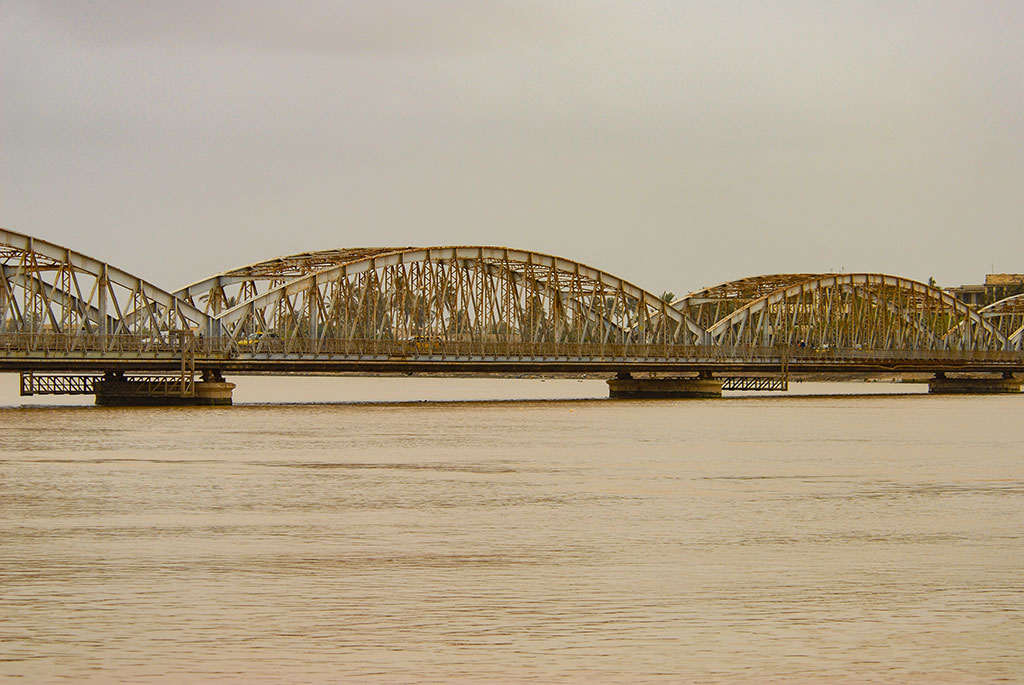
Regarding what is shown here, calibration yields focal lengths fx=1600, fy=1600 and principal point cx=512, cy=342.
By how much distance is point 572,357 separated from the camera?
125m

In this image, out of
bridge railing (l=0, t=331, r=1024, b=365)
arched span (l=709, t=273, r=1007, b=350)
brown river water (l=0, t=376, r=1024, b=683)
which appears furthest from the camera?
arched span (l=709, t=273, r=1007, b=350)

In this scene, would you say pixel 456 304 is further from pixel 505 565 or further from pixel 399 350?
pixel 505 565

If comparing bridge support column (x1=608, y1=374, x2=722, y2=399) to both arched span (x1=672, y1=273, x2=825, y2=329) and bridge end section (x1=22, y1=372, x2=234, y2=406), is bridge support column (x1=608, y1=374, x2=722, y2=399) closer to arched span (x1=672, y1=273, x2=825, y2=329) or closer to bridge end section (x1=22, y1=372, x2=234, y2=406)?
arched span (x1=672, y1=273, x2=825, y2=329)

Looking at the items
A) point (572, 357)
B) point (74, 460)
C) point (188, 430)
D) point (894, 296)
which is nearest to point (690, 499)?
point (74, 460)

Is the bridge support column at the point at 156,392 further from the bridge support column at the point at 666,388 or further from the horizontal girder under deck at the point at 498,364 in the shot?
the bridge support column at the point at 666,388

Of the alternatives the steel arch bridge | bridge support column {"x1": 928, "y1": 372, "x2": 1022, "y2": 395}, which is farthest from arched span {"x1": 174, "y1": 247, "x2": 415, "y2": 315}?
bridge support column {"x1": 928, "y1": 372, "x2": 1022, "y2": 395}

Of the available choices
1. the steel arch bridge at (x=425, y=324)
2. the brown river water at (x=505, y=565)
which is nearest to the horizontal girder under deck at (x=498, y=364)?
the steel arch bridge at (x=425, y=324)

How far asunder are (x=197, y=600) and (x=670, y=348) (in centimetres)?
11329

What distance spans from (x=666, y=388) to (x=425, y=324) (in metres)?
24.8

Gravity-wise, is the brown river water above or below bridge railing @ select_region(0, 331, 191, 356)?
below

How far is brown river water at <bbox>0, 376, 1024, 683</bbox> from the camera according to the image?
20.3 m

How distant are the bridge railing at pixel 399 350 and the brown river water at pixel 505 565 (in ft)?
118

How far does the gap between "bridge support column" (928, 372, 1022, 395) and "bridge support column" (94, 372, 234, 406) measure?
302ft

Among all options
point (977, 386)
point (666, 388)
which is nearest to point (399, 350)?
point (666, 388)
